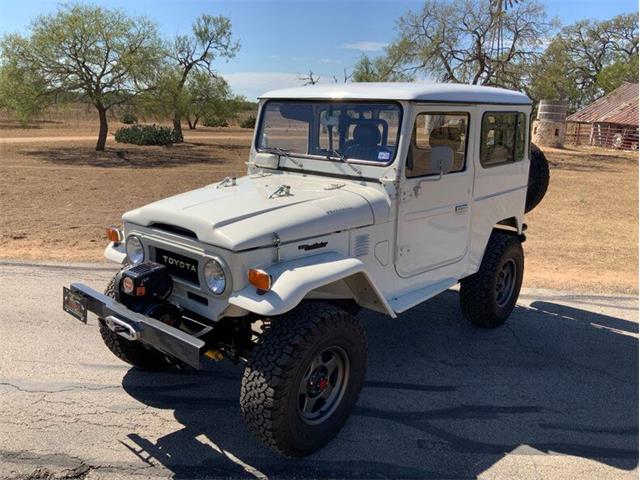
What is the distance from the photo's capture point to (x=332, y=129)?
4.39m

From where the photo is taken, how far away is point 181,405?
3.94m

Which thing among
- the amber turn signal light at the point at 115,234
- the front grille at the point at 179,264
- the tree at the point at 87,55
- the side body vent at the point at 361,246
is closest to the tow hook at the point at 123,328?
the front grille at the point at 179,264

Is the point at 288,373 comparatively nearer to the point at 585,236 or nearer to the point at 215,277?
the point at 215,277

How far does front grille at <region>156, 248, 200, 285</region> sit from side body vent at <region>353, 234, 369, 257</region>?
1092 mm

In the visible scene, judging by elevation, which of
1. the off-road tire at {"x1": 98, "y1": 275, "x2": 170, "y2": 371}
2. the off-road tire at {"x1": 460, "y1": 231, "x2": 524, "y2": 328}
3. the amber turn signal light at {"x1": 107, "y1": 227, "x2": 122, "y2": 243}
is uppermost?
the amber turn signal light at {"x1": 107, "y1": 227, "x2": 122, "y2": 243}

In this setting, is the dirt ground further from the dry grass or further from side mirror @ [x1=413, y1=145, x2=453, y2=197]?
side mirror @ [x1=413, y1=145, x2=453, y2=197]

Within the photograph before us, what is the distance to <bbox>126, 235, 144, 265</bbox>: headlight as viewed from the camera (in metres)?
3.82

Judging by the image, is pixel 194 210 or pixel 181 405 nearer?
pixel 194 210

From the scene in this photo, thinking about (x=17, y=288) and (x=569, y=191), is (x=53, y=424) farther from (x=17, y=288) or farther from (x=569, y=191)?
(x=569, y=191)

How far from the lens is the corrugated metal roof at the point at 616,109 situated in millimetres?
35594

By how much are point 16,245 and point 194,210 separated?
18.6 ft

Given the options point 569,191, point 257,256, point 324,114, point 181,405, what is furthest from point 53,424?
point 569,191

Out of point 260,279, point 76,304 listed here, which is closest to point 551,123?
point 260,279

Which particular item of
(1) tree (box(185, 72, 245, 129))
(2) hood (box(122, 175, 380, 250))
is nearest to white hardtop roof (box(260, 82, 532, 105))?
(2) hood (box(122, 175, 380, 250))
